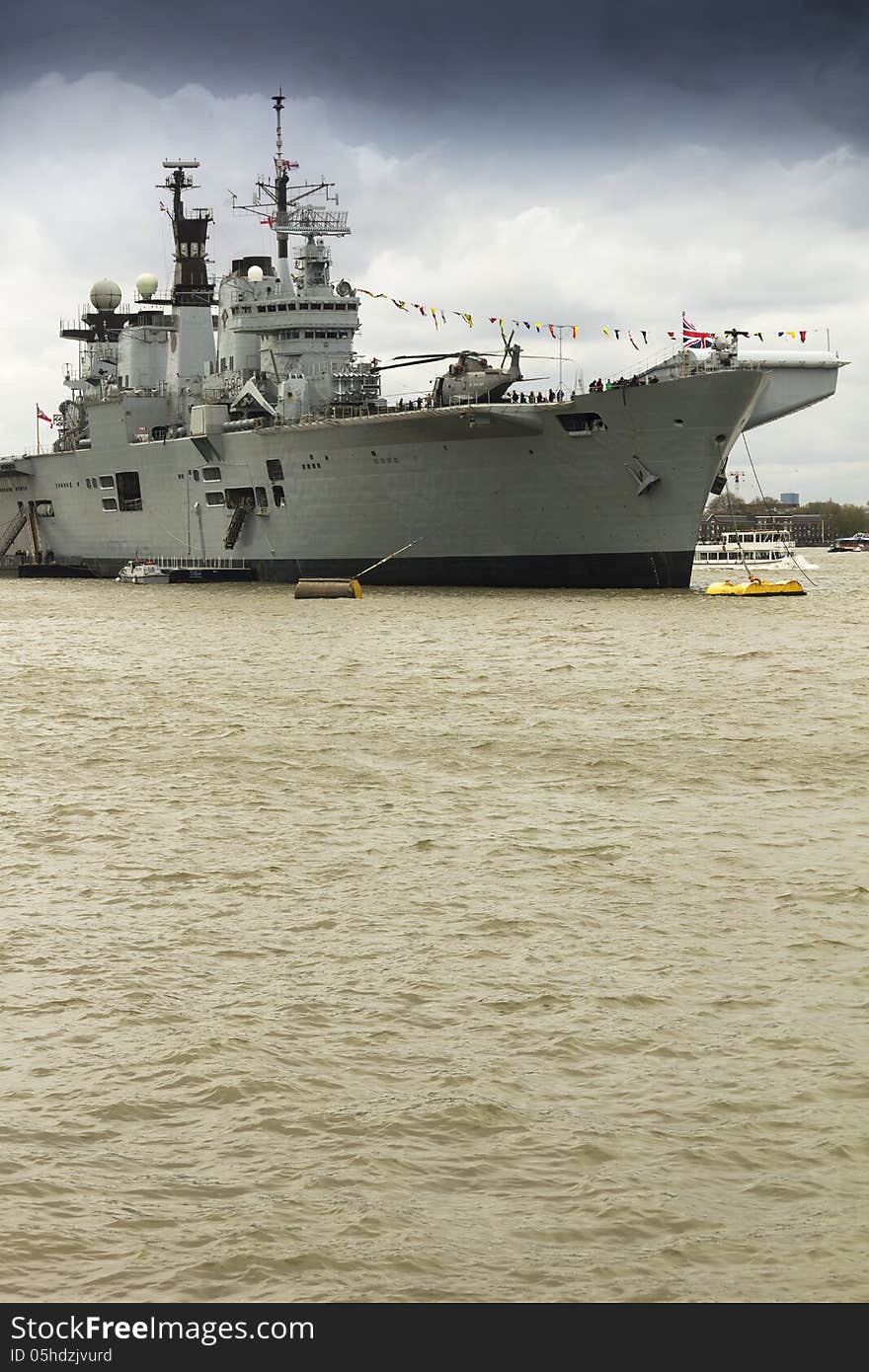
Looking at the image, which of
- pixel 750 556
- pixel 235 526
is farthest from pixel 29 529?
pixel 750 556

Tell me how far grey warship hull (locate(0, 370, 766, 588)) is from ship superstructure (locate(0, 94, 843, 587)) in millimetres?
63

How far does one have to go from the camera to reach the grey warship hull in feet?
133

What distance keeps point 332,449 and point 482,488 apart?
595 cm

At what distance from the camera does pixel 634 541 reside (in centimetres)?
4247

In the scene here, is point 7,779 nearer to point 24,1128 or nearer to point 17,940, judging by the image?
point 17,940

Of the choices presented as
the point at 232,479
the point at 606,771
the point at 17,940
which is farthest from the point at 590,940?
the point at 232,479

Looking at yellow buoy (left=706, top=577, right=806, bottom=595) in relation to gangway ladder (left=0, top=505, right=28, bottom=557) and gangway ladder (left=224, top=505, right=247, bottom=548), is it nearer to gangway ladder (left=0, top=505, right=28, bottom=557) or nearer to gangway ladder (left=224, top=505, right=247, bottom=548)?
gangway ladder (left=224, top=505, right=247, bottom=548)

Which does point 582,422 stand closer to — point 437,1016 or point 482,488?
point 482,488

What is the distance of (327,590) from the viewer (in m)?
44.9

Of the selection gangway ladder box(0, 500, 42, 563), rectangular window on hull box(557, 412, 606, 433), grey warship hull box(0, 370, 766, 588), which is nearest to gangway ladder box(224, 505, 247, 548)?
grey warship hull box(0, 370, 766, 588)

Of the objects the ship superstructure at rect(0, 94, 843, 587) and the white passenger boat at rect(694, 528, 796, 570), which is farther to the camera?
the white passenger boat at rect(694, 528, 796, 570)

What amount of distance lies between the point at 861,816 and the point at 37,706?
524 inches

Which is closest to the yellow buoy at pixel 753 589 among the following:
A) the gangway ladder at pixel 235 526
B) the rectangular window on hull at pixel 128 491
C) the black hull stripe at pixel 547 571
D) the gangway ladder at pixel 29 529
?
the black hull stripe at pixel 547 571

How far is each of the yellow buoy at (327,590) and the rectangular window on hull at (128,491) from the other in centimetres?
1742
